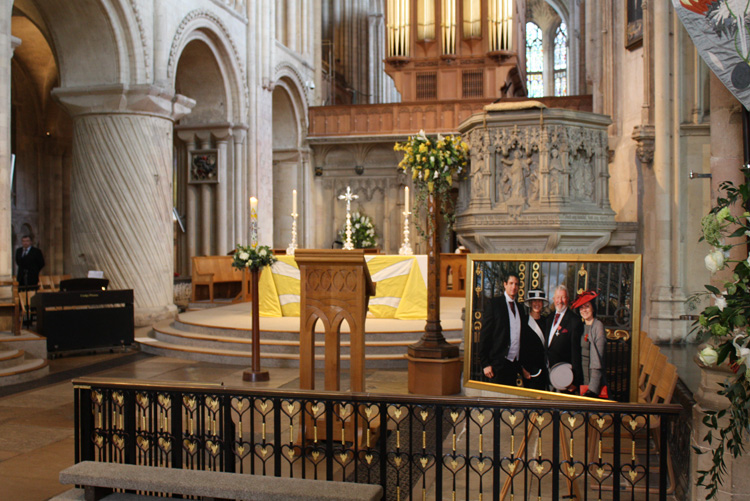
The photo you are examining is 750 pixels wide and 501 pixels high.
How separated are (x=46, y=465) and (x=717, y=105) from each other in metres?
4.27

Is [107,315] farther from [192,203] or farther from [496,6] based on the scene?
[496,6]

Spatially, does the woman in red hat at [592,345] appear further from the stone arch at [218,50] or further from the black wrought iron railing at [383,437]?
the stone arch at [218,50]

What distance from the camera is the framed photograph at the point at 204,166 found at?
14.4 m

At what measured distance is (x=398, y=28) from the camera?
17.3 m

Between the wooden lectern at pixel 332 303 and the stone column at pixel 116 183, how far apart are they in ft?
22.4

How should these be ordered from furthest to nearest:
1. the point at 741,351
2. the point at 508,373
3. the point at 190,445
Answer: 1. the point at 508,373
2. the point at 190,445
3. the point at 741,351

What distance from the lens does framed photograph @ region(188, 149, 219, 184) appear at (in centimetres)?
1439

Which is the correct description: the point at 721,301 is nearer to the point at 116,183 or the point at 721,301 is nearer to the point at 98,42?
the point at 116,183

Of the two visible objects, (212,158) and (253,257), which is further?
(212,158)

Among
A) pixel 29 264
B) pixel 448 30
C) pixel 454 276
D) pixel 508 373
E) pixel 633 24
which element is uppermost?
pixel 448 30

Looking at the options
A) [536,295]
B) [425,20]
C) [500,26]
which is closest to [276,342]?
[536,295]

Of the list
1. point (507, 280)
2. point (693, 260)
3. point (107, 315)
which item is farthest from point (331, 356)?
point (107, 315)

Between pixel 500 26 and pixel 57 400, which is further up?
pixel 500 26

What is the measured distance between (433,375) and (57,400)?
120 inches
